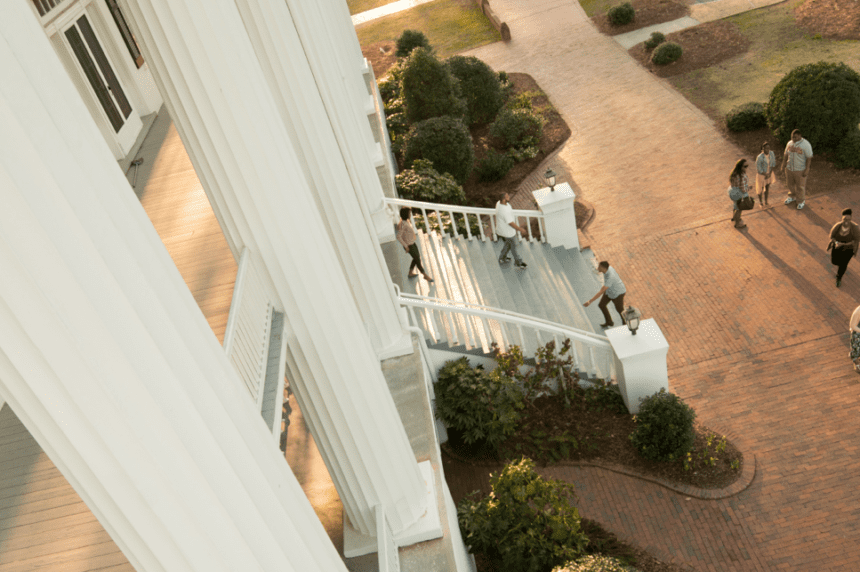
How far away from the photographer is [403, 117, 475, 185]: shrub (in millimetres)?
15227

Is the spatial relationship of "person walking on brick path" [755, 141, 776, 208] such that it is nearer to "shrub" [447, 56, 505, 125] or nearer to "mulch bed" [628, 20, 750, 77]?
"mulch bed" [628, 20, 750, 77]

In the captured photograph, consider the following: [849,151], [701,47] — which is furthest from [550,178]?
[701,47]

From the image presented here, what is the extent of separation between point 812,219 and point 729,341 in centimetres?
386

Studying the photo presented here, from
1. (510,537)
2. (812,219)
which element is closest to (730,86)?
(812,219)

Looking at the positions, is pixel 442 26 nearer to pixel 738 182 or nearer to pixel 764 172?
pixel 764 172

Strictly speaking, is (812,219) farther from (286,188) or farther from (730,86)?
(286,188)

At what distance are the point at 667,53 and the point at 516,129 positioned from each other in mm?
5848

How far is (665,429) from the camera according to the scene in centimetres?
848

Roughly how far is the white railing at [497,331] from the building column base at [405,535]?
324 cm

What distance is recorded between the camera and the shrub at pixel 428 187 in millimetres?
13672

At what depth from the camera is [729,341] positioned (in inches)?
405

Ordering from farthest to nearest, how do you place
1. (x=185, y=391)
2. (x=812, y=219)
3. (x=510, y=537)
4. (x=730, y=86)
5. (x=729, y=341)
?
1. (x=730, y=86)
2. (x=812, y=219)
3. (x=729, y=341)
4. (x=510, y=537)
5. (x=185, y=391)

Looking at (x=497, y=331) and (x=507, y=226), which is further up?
(x=507, y=226)

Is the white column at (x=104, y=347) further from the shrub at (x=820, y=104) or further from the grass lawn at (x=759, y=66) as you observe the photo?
the grass lawn at (x=759, y=66)
